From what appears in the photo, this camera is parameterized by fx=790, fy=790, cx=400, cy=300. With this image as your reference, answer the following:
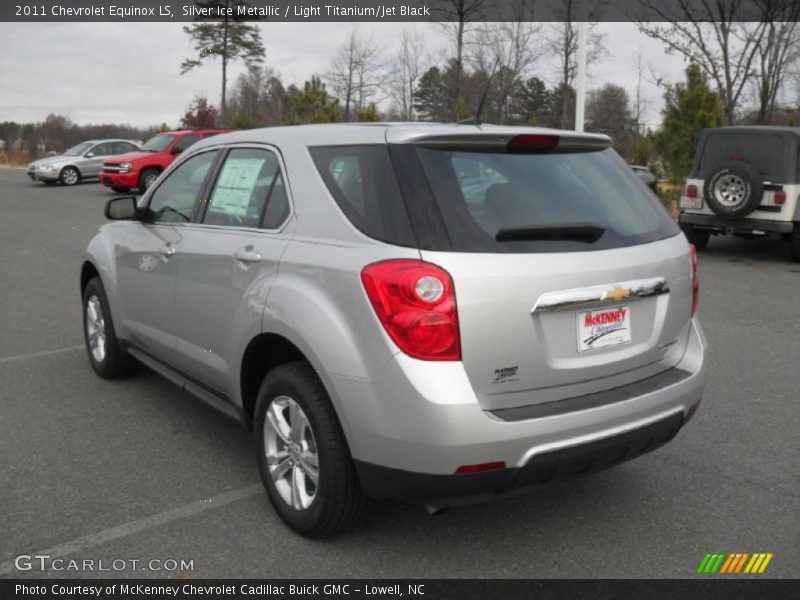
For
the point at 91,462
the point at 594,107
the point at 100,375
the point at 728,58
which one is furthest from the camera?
the point at 594,107

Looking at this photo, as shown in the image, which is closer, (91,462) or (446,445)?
(446,445)

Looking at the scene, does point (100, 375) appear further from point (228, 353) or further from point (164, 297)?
point (228, 353)

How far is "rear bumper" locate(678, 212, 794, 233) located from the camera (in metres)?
10.7

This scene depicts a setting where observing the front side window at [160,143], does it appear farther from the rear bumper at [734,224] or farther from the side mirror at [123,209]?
the side mirror at [123,209]

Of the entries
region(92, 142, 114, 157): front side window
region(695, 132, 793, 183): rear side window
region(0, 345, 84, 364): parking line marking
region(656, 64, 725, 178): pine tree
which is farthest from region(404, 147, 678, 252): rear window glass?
region(92, 142, 114, 157): front side window

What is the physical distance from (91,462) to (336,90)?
32484 millimetres

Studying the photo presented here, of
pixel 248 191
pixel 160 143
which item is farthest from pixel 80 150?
pixel 248 191

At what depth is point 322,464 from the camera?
3070 mm

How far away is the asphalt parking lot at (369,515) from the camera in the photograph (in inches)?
124

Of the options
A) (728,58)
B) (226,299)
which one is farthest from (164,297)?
(728,58)

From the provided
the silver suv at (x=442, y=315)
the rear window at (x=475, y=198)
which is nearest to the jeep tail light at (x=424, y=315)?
the silver suv at (x=442, y=315)

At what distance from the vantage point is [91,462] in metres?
4.09

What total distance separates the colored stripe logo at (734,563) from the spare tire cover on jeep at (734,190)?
27.4ft
